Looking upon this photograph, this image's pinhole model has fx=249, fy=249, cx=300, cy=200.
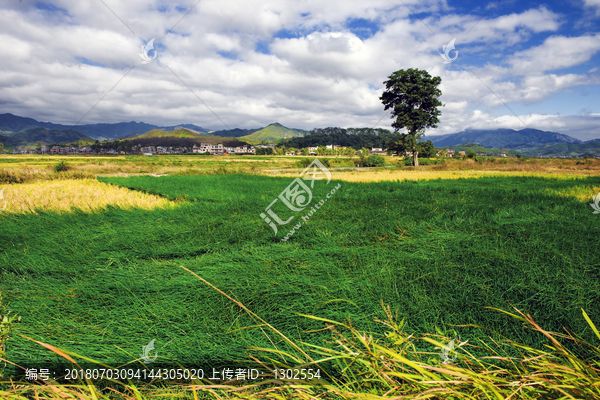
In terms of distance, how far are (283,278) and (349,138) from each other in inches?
3606

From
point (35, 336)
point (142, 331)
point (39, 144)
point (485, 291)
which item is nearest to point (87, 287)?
point (35, 336)

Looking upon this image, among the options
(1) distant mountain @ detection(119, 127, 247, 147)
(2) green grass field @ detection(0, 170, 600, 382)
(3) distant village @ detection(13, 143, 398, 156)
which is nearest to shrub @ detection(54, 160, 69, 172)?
(3) distant village @ detection(13, 143, 398, 156)

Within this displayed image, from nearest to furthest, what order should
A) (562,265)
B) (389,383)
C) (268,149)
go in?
(389,383), (562,265), (268,149)

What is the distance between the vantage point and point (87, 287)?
9.30ft

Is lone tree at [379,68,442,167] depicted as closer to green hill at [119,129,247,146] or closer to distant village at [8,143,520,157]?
distant village at [8,143,520,157]

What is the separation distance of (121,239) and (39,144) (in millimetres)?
31358

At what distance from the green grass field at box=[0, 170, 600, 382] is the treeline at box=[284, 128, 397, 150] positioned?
77.9m

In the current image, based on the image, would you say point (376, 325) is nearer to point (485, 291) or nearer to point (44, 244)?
point (485, 291)

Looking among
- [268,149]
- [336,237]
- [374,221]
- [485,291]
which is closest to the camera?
[485,291]

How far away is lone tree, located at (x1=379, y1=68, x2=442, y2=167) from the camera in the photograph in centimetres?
2975

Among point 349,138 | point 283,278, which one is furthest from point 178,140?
point 283,278

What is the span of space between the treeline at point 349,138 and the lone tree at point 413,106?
154 ft

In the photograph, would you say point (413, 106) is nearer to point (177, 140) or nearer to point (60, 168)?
point (60, 168)

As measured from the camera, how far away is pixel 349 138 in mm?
89625
